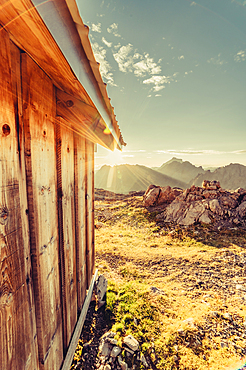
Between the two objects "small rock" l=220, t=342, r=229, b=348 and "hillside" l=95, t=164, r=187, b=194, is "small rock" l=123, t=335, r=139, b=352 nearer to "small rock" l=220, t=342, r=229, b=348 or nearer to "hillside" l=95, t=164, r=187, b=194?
"small rock" l=220, t=342, r=229, b=348

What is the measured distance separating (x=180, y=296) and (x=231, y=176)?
97.2 meters

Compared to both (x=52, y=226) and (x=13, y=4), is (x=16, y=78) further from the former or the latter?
(x=52, y=226)

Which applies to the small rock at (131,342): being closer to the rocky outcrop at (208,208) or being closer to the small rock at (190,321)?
the small rock at (190,321)

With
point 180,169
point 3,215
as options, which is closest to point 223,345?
point 3,215

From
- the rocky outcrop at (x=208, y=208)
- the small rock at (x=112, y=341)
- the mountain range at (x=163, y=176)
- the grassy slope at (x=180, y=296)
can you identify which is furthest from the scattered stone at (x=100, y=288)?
the mountain range at (x=163, y=176)

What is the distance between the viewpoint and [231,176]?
268 ft

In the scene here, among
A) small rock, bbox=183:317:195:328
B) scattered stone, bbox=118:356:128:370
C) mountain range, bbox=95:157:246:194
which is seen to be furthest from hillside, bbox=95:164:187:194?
scattered stone, bbox=118:356:128:370

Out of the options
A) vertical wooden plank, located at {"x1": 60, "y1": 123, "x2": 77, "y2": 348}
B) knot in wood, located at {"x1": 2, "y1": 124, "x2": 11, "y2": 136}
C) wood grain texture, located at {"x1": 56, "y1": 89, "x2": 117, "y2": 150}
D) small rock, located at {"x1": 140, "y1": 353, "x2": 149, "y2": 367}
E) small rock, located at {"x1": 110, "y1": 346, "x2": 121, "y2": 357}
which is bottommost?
small rock, located at {"x1": 140, "y1": 353, "x2": 149, "y2": 367}

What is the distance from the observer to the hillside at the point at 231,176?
7781 cm

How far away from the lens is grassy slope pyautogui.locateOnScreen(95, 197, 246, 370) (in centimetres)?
246

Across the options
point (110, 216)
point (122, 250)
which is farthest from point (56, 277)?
point (110, 216)

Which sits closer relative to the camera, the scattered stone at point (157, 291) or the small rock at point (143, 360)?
the small rock at point (143, 360)

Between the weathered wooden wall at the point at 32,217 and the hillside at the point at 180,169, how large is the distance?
417 feet

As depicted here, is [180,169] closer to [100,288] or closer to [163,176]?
[163,176]
